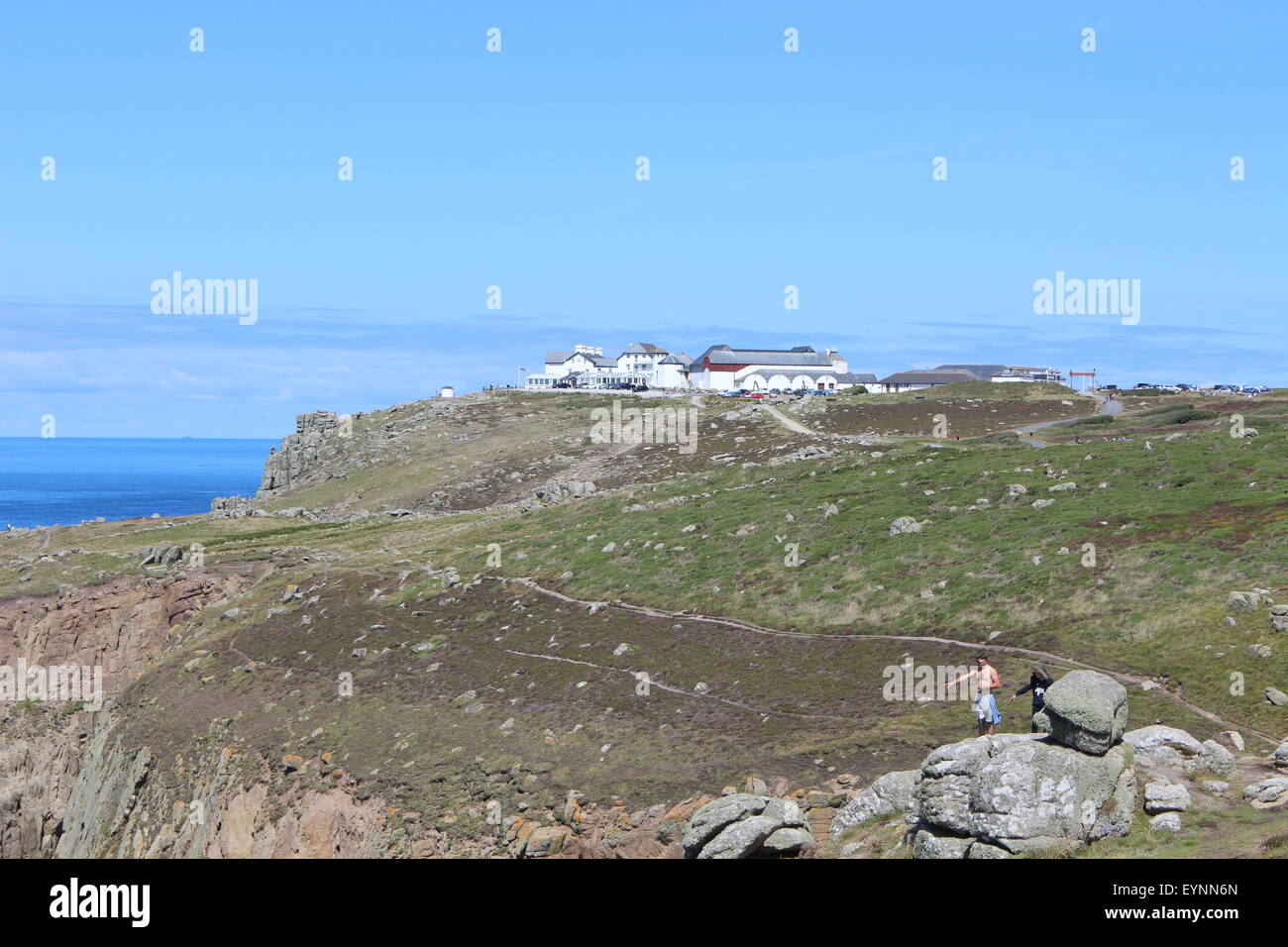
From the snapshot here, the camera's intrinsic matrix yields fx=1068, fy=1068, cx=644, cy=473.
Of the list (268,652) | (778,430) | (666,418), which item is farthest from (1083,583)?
(666,418)

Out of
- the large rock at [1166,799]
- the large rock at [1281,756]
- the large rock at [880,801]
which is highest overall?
the large rock at [1166,799]

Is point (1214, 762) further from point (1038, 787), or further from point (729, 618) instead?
point (729, 618)

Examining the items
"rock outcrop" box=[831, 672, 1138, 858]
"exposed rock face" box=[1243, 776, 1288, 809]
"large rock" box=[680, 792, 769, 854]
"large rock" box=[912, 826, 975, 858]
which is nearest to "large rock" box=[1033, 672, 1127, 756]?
"rock outcrop" box=[831, 672, 1138, 858]

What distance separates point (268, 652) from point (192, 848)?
45.4 feet

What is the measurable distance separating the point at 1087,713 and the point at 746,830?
763 cm

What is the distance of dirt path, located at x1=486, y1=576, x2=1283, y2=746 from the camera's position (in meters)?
31.3

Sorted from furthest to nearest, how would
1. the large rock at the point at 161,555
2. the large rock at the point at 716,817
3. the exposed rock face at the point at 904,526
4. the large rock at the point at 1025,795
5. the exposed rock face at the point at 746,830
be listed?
the large rock at the point at 161,555 < the exposed rock face at the point at 904,526 < the large rock at the point at 716,817 < the exposed rock face at the point at 746,830 < the large rock at the point at 1025,795

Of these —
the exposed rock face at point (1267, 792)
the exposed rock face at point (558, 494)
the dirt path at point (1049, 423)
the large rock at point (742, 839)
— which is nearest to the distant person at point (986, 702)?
the exposed rock face at point (1267, 792)

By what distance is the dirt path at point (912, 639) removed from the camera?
31.3 meters

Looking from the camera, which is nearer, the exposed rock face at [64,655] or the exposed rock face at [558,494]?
the exposed rock face at [64,655]

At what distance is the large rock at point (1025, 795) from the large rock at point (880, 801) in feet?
9.21

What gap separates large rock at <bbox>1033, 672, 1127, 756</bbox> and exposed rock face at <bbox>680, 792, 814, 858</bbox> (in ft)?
19.7

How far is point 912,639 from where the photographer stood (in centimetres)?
4119

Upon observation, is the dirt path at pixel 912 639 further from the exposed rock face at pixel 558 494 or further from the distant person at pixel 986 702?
the exposed rock face at pixel 558 494
